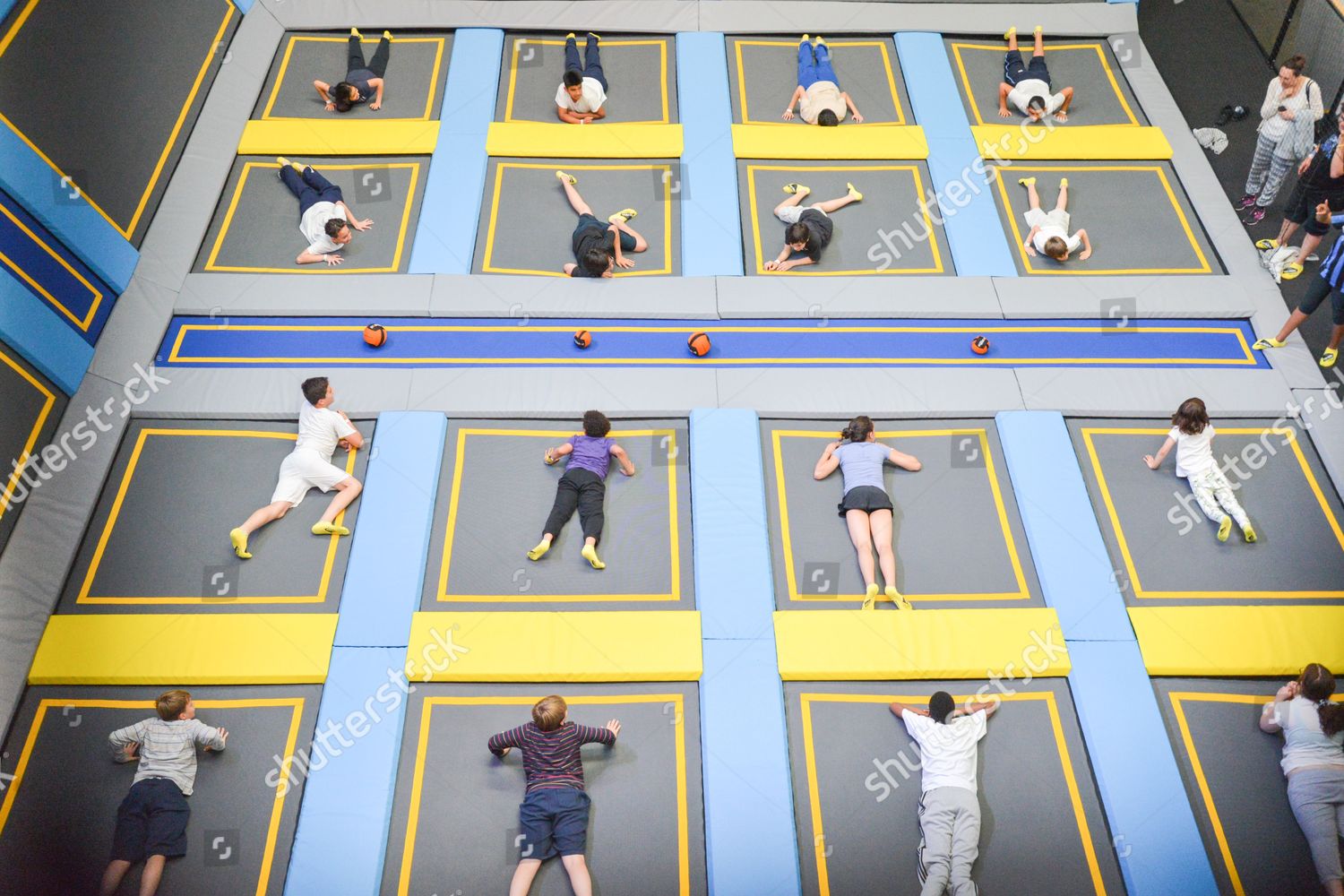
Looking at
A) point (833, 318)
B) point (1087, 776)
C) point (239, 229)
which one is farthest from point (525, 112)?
point (1087, 776)

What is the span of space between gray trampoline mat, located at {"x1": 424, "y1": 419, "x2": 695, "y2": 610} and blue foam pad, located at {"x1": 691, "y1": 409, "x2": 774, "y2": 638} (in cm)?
9

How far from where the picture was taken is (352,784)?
4.89 meters

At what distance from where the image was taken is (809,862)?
478 centimetres

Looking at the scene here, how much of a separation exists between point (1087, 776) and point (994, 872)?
2.23ft

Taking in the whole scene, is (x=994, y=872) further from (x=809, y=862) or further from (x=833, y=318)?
(x=833, y=318)

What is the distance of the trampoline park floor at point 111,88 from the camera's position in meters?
6.22

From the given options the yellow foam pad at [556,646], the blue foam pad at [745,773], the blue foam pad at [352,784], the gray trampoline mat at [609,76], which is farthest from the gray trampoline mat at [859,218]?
the blue foam pad at [352,784]

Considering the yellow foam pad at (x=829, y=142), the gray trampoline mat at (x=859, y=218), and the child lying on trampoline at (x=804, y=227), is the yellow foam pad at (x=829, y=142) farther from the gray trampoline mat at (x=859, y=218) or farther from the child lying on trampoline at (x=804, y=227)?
the child lying on trampoline at (x=804, y=227)

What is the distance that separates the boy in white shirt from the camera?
18.6 feet

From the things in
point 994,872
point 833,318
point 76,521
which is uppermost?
point 833,318

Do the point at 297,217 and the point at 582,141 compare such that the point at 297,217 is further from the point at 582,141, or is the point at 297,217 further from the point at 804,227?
the point at 804,227

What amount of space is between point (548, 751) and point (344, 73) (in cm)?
594

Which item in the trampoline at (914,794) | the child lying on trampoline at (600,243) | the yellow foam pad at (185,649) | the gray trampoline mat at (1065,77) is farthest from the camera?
the gray trampoline mat at (1065,77)

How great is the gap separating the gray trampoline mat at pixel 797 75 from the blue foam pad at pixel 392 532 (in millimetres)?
3660
